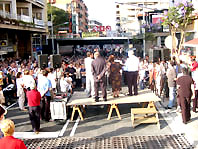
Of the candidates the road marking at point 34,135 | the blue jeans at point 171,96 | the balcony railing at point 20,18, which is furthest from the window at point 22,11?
the road marking at point 34,135

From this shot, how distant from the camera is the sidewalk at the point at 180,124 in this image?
25.2 ft

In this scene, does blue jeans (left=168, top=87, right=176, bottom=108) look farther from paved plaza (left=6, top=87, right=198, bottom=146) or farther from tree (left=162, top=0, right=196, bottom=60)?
tree (left=162, top=0, right=196, bottom=60)

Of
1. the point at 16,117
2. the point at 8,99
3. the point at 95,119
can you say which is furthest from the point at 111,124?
the point at 8,99

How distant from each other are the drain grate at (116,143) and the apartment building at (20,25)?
1487cm

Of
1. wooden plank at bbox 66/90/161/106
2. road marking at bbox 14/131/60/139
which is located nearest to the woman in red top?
road marking at bbox 14/131/60/139

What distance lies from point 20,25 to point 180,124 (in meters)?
20.1

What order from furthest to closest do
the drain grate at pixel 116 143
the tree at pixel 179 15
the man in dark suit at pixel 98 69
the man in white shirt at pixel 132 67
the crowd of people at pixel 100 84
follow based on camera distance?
the tree at pixel 179 15 < the man in white shirt at pixel 132 67 < the man in dark suit at pixel 98 69 < the crowd of people at pixel 100 84 < the drain grate at pixel 116 143

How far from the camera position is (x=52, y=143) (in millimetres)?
7844

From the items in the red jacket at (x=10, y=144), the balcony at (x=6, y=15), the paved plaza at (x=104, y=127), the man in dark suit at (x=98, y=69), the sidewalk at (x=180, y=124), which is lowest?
the paved plaza at (x=104, y=127)

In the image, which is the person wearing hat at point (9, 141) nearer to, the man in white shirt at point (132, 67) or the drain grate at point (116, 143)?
the drain grate at point (116, 143)

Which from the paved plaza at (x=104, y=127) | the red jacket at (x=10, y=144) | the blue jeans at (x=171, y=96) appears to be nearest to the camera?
the red jacket at (x=10, y=144)

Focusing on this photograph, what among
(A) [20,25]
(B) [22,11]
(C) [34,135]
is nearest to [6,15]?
(A) [20,25]

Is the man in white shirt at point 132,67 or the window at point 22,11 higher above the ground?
the window at point 22,11

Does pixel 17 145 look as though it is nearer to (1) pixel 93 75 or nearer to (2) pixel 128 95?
(1) pixel 93 75
